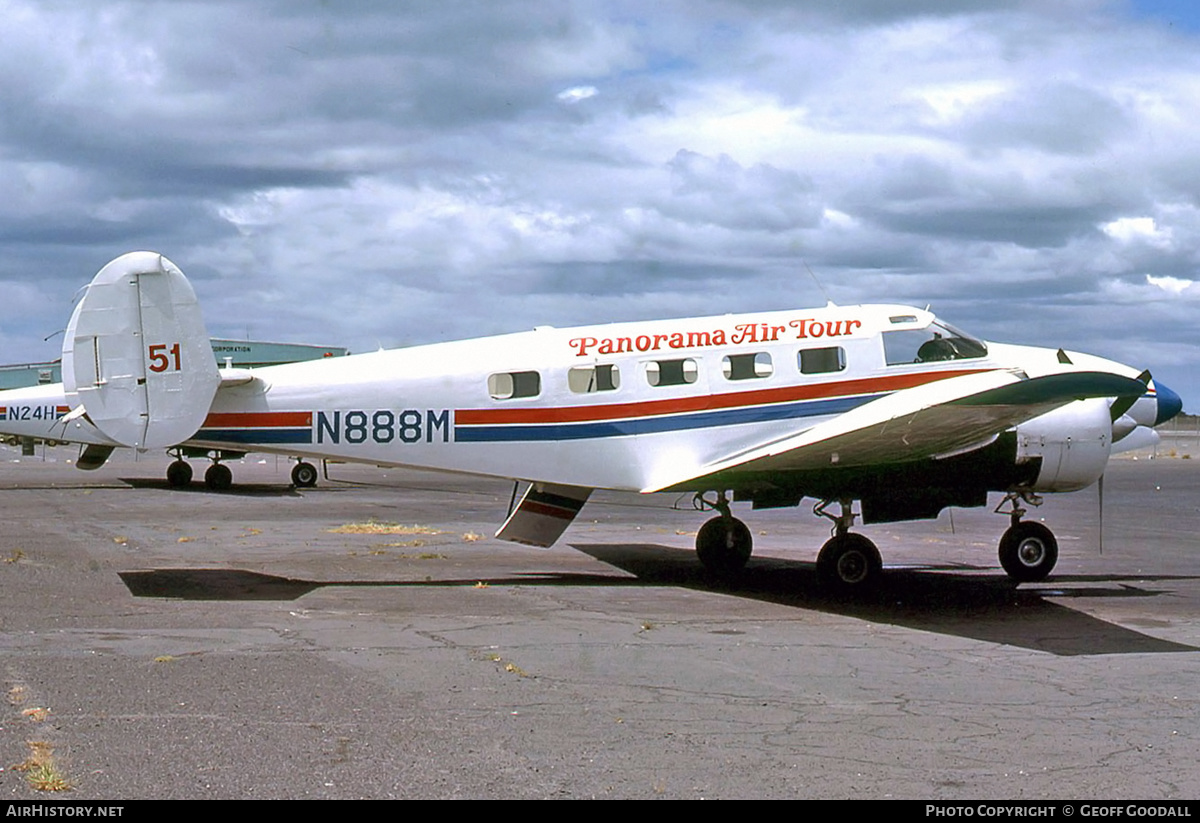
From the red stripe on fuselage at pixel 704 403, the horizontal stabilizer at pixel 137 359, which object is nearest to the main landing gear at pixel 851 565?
the red stripe on fuselage at pixel 704 403

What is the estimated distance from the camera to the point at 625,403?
15.8 m

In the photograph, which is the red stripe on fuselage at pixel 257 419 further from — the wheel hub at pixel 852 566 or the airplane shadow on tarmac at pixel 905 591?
the wheel hub at pixel 852 566

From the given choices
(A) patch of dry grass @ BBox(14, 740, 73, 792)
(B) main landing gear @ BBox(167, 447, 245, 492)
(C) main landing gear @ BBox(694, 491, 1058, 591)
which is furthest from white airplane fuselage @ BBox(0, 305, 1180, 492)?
(B) main landing gear @ BBox(167, 447, 245, 492)

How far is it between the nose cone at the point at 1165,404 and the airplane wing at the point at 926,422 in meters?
3.64

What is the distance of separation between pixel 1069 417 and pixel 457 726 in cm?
968

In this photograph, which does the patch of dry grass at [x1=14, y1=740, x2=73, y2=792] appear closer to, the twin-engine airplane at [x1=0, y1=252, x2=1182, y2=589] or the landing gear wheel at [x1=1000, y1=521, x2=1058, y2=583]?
the twin-engine airplane at [x1=0, y1=252, x2=1182, y2=589]

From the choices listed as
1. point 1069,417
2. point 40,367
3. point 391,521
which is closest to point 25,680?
point 1069,417

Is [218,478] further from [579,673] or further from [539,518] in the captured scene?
[579,673]

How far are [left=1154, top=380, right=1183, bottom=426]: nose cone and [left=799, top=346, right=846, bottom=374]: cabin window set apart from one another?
475 cm

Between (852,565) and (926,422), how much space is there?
2.70 meters

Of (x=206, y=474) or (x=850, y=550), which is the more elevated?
(x=206, y=474)

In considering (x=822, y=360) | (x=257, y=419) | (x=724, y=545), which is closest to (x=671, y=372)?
(x=822, y=360)

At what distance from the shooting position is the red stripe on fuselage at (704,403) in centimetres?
1550

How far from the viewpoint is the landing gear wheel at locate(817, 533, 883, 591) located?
15156mm
